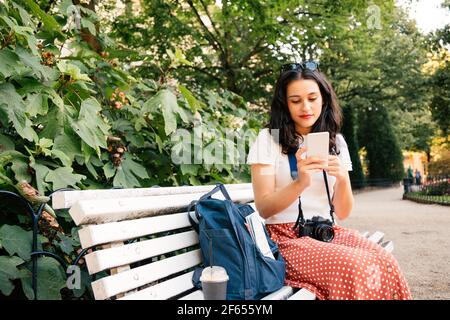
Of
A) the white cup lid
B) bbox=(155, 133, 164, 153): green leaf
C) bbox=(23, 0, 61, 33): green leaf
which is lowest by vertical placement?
the white cup lid

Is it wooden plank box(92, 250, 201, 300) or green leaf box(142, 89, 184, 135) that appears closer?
wooden plank box(92, 250, 201, 300)

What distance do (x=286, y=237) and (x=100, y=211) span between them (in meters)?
1.07

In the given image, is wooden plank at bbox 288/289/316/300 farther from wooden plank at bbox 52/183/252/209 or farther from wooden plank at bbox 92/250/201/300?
wooden plank at bbox 52/183/252/209

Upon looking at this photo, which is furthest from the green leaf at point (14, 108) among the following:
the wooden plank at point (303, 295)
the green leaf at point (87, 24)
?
the wooden plank at point (303, 295)

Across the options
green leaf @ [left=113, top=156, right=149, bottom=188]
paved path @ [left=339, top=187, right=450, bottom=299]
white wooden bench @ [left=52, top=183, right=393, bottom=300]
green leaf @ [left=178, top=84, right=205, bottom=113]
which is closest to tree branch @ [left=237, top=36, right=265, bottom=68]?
paved path @ [left=339, top=187, right=450, bottom=299]

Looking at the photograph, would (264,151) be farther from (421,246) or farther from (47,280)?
(421,246)

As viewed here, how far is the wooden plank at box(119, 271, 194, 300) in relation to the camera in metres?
1.84

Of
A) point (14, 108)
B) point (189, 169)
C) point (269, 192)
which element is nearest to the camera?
point (14, 108)

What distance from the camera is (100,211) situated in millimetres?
1805

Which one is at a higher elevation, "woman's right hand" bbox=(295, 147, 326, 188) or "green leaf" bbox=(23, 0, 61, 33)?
"green leaf" bbox=(23, 0, 61, 33)

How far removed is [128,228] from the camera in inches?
76.0

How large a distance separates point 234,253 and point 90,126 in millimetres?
939

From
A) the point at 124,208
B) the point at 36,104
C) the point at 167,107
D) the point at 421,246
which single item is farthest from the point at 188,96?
the point at 421,246

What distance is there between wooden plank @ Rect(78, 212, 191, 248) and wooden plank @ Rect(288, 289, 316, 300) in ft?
1.86
